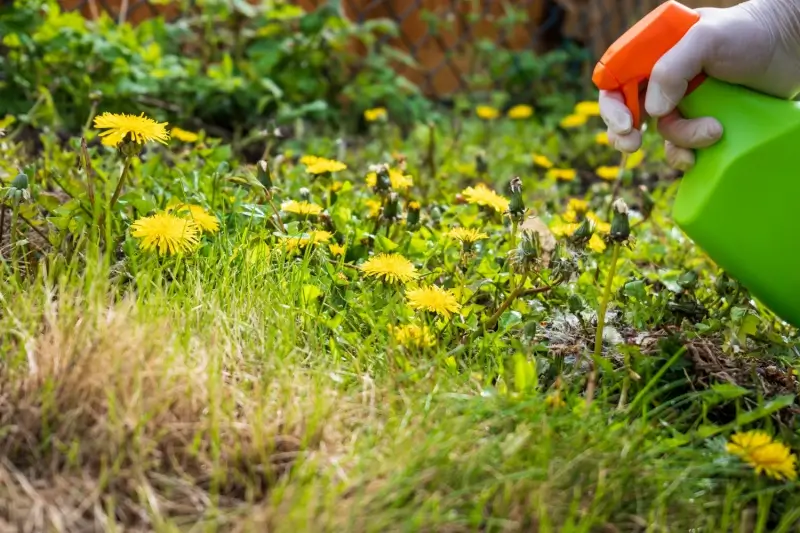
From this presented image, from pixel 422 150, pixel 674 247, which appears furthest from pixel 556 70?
pixel 674 247

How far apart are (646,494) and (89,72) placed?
213 cm

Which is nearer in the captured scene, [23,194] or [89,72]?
[23,194]

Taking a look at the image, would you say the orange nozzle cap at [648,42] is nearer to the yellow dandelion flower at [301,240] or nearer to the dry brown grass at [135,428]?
the yellow dandelion flower at [301,240]

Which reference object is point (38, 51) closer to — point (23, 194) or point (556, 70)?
point (23, 194)

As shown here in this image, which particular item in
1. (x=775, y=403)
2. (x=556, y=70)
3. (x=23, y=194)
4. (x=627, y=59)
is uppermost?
→ (x=627, y=59)

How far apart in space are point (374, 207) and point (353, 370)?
0.55 m

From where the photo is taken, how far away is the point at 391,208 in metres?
1.73

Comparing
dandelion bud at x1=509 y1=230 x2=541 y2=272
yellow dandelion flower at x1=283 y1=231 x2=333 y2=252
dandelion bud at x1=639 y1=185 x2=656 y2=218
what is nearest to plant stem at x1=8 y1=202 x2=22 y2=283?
yellow dandelion flower at x1=283 y1=231 x2=333 y2=252

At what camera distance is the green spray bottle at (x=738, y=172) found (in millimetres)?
1394

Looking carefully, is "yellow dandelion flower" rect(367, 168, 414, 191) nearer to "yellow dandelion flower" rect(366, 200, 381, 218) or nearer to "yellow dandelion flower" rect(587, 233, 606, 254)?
"yellow dandelion flower" rect(366, 200, 381, 218)

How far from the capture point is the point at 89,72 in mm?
2697

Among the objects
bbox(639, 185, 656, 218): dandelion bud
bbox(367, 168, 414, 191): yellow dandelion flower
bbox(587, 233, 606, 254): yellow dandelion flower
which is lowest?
bbox(639, 185, 656, 218): dandelion bud

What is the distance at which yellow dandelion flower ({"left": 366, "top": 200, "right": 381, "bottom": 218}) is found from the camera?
1794 millimetres

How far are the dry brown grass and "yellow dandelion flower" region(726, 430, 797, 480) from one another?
20.0 inches
